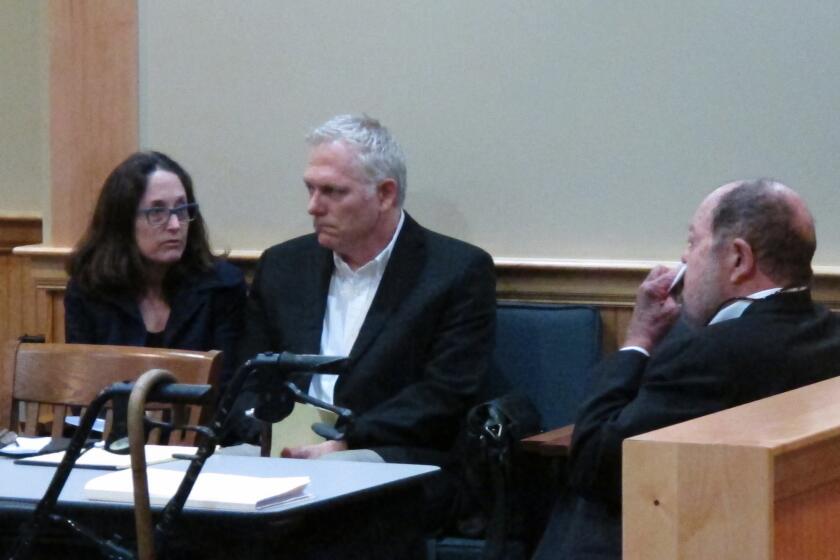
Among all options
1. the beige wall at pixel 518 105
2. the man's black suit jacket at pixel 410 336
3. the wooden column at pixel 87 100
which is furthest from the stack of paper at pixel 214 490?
the wooden column at pixel 87 100

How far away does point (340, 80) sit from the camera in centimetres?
428

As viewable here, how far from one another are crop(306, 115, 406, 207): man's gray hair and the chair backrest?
503mm

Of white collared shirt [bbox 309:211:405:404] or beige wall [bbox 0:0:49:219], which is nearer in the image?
white collared shirt [bbox 309:211:405:404]

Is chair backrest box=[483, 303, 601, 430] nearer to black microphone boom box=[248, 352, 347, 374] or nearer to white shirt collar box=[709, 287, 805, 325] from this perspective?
white shirt collar box=[709, 287, 805, 325]

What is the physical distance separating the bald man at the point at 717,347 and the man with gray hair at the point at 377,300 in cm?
89

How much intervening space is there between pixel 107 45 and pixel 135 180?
2.20 ft

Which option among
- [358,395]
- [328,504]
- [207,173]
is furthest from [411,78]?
[328,504]

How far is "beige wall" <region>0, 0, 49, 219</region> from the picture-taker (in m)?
6.02

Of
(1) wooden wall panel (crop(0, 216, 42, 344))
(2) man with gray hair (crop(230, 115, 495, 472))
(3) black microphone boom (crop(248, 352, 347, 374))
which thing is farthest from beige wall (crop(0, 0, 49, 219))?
(3) black microphone boom (crop(248, 352, 347, 374))

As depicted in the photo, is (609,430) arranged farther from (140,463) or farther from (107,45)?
(107,45)

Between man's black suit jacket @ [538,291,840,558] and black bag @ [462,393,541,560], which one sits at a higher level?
man's black suit jacket @ [538,291,840,558]

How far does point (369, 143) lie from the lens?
385 centimetres

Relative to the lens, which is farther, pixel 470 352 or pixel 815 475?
pixel 470 352

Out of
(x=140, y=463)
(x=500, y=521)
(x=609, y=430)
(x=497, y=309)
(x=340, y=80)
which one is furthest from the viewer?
(x=340, y=80)
